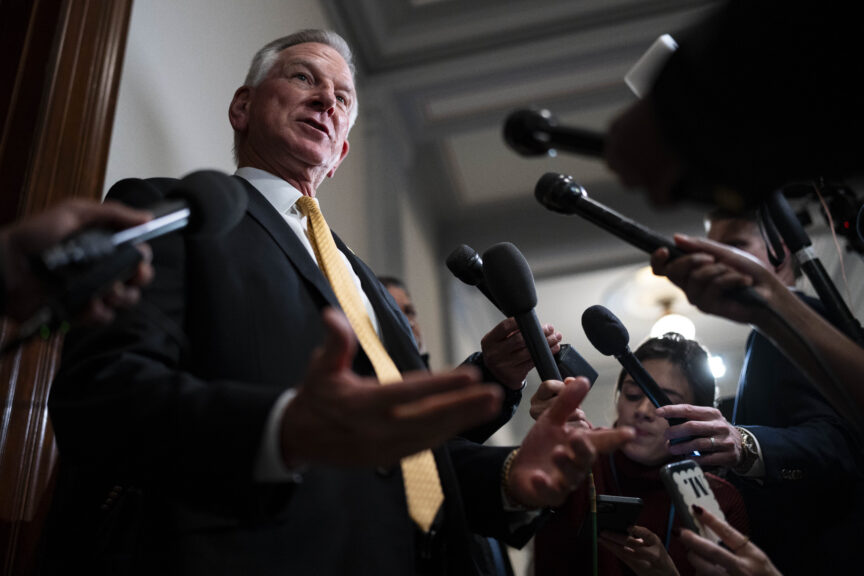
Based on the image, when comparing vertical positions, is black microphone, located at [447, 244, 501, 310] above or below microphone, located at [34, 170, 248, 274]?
below

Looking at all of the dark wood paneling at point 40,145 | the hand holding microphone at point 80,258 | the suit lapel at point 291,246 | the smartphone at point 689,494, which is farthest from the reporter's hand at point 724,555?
the dark wood paneling at point 40,145

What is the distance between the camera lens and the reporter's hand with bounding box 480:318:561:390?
4.36ft

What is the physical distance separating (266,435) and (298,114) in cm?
93

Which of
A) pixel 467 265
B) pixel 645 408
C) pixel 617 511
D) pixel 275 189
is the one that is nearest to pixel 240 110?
pixel 275 189


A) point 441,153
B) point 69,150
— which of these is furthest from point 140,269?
point 441,153

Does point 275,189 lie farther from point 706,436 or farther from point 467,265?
point 706,436

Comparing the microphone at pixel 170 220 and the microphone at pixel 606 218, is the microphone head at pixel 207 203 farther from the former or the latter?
the microphone at pixel 606 218

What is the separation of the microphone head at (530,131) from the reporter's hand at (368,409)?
15.0 inches

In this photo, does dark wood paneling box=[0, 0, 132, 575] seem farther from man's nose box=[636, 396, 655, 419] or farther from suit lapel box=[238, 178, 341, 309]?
man's nose box=[636, 396, 655, 419]

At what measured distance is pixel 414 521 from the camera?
98 centimetres

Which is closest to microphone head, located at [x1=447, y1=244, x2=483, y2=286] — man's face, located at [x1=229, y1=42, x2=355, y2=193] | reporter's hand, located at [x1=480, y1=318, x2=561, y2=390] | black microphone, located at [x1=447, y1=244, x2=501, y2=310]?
black microphone, located at [x1=447, y1=244, x2=501, y2=310]

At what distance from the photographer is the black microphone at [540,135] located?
0.86 meters

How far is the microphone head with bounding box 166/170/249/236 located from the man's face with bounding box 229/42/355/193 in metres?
0.62

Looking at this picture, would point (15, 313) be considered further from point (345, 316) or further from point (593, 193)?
point (593, 193)
